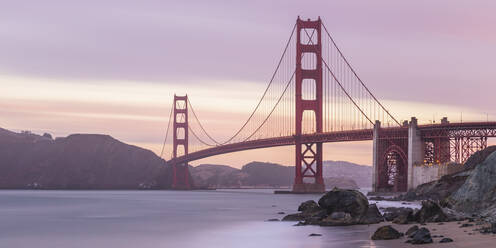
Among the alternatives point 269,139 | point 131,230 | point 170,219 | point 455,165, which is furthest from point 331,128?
point 131,230

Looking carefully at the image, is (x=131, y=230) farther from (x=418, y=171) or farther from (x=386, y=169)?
(x=386, y=169)

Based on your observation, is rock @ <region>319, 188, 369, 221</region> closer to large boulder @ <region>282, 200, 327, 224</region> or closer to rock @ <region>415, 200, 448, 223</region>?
large boulder @ <region>282, 200, 327, 224</region>

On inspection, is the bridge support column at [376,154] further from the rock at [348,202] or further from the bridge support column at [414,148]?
the rock at [348,202]

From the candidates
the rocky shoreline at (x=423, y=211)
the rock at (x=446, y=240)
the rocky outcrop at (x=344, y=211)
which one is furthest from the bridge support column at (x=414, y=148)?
the rock at (x=446, y=240)

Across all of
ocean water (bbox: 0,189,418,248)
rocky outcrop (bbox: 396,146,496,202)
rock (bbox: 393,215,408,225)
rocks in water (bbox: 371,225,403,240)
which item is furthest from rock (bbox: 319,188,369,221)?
rocky outcrop (bbox: 396,146,496,202)

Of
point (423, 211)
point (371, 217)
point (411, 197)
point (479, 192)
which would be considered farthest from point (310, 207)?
point (411, 197)

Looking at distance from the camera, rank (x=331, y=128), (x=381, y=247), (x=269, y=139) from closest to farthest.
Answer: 1. (x=381, y=247)
2. (x=331, y=128)
3. (x=269, y=139)
